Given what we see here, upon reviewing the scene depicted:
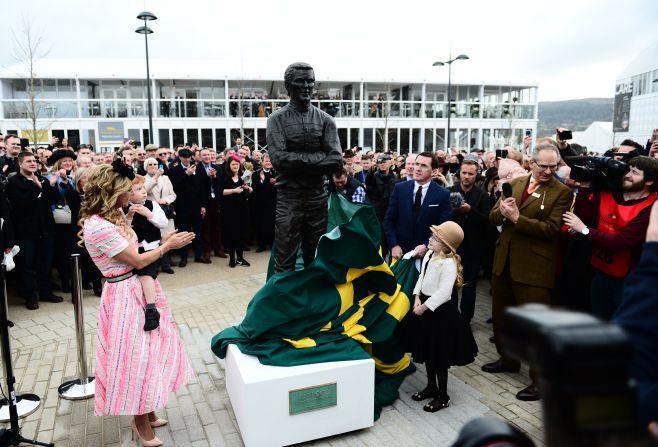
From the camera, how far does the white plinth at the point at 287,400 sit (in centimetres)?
354

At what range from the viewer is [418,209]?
526cm

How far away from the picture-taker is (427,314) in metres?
4.20

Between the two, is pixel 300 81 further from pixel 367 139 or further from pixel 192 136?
pixel 367 139

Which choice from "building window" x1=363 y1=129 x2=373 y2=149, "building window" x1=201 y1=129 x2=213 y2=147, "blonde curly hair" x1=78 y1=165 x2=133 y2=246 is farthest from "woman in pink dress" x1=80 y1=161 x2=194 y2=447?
"building window" x1=363 y1=129 x2=373 y2=149

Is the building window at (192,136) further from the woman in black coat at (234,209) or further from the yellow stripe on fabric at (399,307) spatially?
the yellow stripe on fabric at (399,307)

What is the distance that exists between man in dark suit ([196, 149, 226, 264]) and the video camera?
9067 mm

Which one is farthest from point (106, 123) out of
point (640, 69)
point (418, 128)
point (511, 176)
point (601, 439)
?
point (640, 69)

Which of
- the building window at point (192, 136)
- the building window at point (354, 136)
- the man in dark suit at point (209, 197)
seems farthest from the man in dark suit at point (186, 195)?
the building window at point (354, 136)

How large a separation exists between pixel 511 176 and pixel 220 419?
13.6ft

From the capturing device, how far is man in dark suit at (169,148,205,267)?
362 inches

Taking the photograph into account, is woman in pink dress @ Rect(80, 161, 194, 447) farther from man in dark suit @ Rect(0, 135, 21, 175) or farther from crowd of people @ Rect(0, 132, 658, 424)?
man in dark suit @ Rect(0, 135, 21, 175)

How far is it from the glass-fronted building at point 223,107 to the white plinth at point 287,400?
2094cm

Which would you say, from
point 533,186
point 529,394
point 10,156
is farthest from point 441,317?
point 10,156

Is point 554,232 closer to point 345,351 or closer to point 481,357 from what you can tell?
point 481,357
